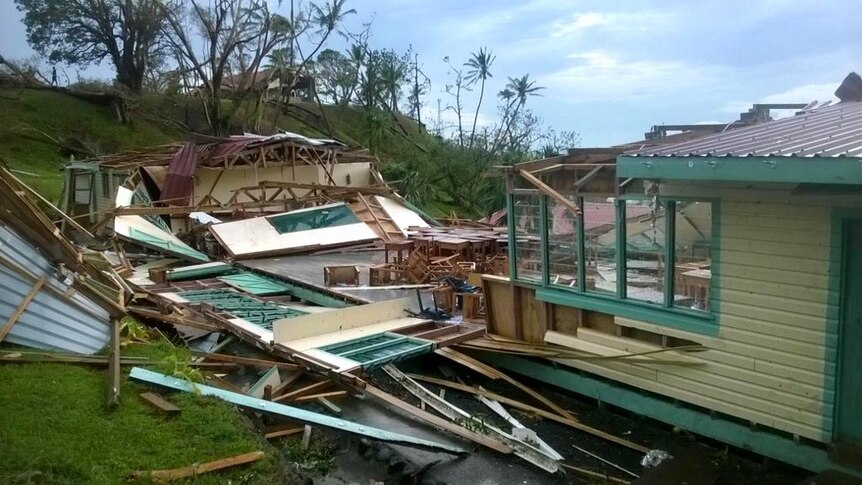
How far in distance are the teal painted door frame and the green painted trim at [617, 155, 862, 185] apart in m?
1.02

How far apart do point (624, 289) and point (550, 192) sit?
138cm

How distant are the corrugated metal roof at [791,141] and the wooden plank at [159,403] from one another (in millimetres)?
4940

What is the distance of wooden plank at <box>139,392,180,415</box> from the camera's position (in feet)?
19.2

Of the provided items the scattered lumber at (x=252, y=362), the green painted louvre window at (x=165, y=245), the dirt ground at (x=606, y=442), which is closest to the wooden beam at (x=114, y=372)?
the scattered lumber at (x=252, y=362)

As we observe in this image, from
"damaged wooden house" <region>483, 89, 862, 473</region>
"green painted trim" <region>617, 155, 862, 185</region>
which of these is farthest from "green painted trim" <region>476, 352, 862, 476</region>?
"green painted trim" <region>617, 155, 862, 185</region>

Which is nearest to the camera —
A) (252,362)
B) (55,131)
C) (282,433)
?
(282,433)

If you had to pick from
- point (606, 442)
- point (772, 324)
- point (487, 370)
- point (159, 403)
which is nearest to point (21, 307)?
point (159, 403)

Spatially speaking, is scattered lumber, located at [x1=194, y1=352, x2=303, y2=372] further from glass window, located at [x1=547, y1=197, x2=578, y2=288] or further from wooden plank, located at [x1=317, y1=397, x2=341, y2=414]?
glass window, located at [x1=547, y1=197, x2=578, y2=288]

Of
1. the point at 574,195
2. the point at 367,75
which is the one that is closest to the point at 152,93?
the point at 367,75

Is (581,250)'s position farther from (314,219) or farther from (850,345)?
Result: (314,219)

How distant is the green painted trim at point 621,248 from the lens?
702 centimetres

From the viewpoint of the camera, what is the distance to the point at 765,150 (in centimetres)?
538

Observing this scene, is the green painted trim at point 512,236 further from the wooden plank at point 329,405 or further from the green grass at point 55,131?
the green grass at point 55,131

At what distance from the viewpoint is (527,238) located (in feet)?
26.8
